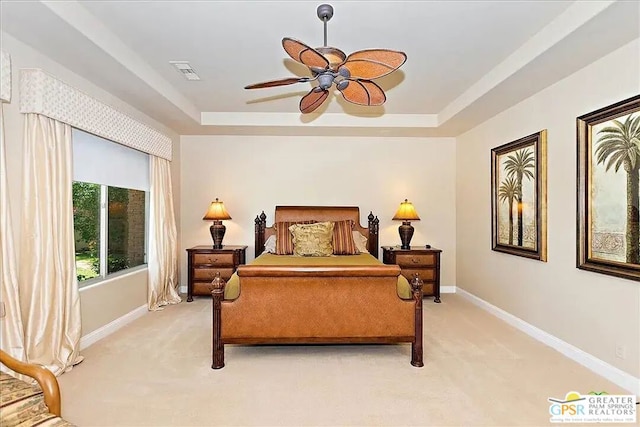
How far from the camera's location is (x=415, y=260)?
5.38 meters

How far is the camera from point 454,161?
599 cm

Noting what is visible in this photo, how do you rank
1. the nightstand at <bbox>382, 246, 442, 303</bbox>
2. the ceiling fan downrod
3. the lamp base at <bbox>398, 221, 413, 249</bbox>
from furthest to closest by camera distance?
1. the lamp base at <bbox>398, 221, 413, 249</bbox>
2. the nightstand at <bbox>382, 246, 442, 303</bbox>
3. the ceiling fan downrod

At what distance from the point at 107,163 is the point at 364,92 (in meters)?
2.85

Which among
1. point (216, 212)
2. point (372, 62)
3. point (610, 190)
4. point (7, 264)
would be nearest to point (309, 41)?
point (372, 62)

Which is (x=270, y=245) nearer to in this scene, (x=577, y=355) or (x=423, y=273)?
(x=423, y=273)

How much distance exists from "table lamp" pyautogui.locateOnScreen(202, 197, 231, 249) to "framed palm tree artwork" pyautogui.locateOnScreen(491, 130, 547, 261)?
3.62 meters

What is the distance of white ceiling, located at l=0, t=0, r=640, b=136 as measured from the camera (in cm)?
254

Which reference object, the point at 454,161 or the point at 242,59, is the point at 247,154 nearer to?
the point at 242,59

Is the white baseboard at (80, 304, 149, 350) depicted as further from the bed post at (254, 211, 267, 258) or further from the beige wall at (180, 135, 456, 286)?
the bed post at (254, 211, 267, 258)

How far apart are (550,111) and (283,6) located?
2670 millimetres

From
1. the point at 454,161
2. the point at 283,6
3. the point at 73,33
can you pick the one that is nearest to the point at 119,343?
the point at 73,33

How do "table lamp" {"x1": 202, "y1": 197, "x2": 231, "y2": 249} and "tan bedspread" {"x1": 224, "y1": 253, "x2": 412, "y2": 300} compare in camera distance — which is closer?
"tan bedspread" {"x1": 224, "y1": 253, "x2": 412, "y2": 300}

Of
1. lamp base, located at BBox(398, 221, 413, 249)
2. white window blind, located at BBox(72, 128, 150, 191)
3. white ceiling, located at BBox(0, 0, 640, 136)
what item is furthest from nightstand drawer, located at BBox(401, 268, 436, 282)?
white window blind, located at BBox(72, 128, 150, 191)
